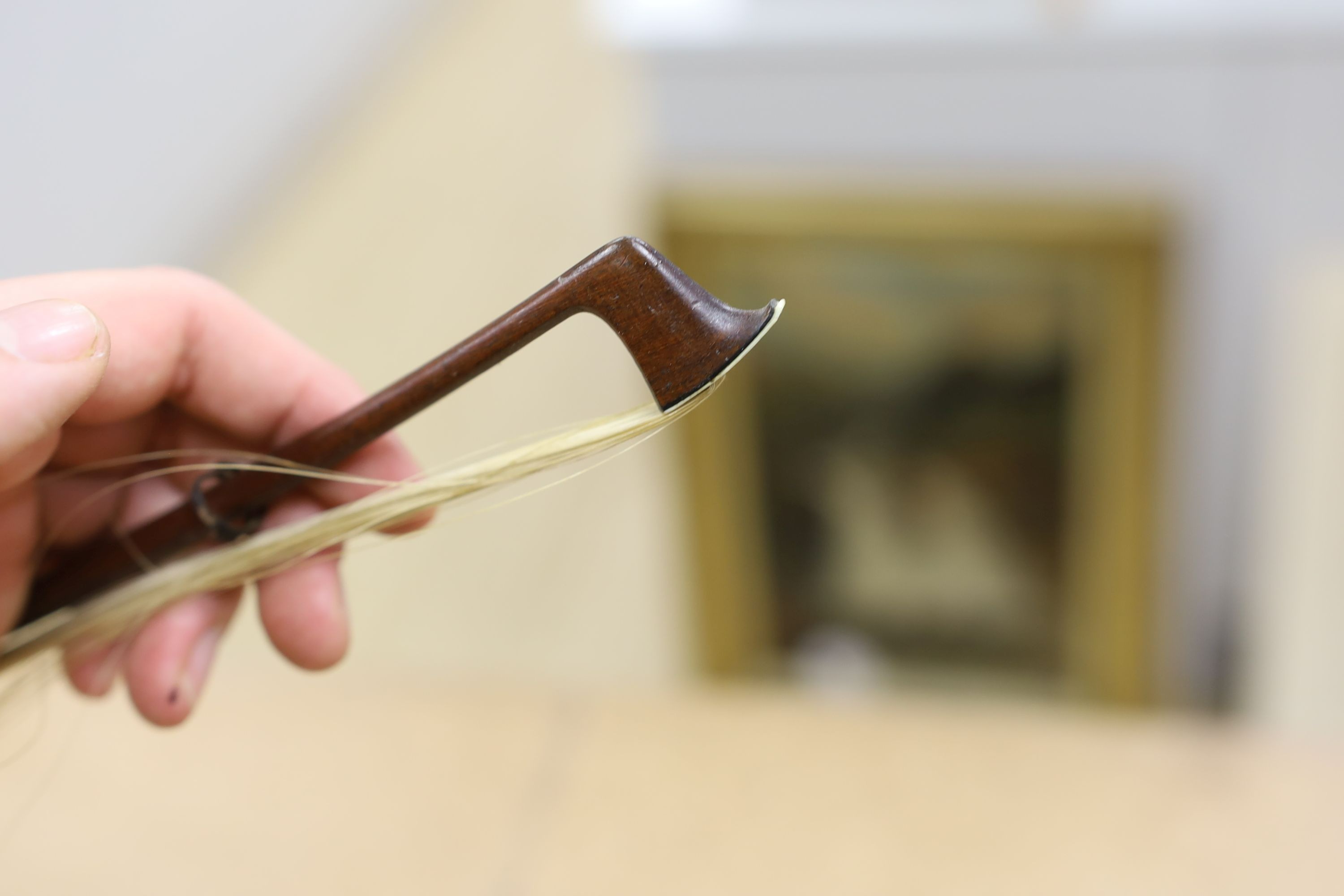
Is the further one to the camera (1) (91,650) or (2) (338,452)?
(1) (91,650)

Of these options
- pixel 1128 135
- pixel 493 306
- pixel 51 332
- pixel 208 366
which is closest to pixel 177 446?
pixel 208 366

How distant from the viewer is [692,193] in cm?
169

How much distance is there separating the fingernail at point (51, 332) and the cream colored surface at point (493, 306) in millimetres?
445

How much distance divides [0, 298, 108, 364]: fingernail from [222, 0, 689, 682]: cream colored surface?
45 centimetres

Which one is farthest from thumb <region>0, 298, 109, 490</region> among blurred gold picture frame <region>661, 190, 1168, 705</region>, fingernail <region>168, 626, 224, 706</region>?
blurred gold picture frame <region>661, 190, 1168, 705</region>

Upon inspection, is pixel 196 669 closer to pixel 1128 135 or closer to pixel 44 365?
pixel 44 365

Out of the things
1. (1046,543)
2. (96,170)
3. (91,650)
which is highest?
(96,170)

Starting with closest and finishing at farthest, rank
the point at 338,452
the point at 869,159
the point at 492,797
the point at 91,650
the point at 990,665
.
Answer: the point at 338,452
the point at 91,650
the point at 492,797
the point at 869,159
the point at 990,665

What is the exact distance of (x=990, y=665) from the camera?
195 cm

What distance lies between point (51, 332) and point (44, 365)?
1 centimetres

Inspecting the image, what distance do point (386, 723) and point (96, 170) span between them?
1.27 ft

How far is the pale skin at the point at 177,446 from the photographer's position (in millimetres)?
474

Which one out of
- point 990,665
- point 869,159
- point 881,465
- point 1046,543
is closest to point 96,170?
point 869,159

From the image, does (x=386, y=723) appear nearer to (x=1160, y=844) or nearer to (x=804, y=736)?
(x=804, y=736)
